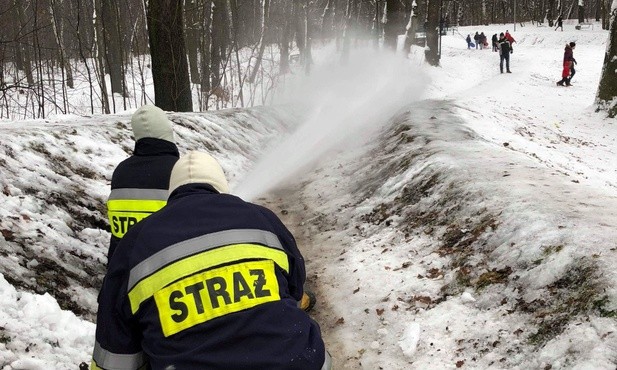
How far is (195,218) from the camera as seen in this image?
2021mm

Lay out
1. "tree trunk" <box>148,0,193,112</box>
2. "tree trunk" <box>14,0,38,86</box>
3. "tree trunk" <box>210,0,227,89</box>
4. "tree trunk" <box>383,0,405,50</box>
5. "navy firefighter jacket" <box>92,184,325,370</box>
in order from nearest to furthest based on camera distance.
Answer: "navy firefighter jacket" <box>92,184,325,370</box> → "tree trunk" <box>148,0,193,112</box> → "tree trunk" <box>14,0,38,86</box> → "tree trunk" <box>210,0,227,89</box> → "tree trunk" <box>383,0,405,50</box>

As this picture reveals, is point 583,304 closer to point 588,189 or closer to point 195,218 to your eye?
point 588,189

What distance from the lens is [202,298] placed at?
192cm

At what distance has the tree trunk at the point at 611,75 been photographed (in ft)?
50.3

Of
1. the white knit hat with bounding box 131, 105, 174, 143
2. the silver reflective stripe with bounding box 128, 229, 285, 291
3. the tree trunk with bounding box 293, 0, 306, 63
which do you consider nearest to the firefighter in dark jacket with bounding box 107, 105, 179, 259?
the white knit hat with bounding box 131, 105, 174, 143

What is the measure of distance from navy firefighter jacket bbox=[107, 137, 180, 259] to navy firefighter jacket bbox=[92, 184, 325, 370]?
1.77 meters

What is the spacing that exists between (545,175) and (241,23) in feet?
95.2

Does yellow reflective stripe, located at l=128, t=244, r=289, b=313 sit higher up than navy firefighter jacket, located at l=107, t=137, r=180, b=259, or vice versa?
yellow reflective stripe, located at l=128, t=244, r=289, b=313

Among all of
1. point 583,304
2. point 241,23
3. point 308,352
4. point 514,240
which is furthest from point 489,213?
point 241,23

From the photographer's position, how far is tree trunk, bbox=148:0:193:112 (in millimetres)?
10211

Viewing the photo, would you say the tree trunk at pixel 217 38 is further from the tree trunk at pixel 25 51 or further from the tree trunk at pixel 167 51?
the tree trunk at pixel 167 51

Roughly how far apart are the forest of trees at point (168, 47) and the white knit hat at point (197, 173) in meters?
6.81

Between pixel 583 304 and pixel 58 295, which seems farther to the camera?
pixel 58 295

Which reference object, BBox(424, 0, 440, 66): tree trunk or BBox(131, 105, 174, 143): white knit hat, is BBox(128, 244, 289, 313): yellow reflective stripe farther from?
BBox(424, 0, 440, 66): tree trunk
